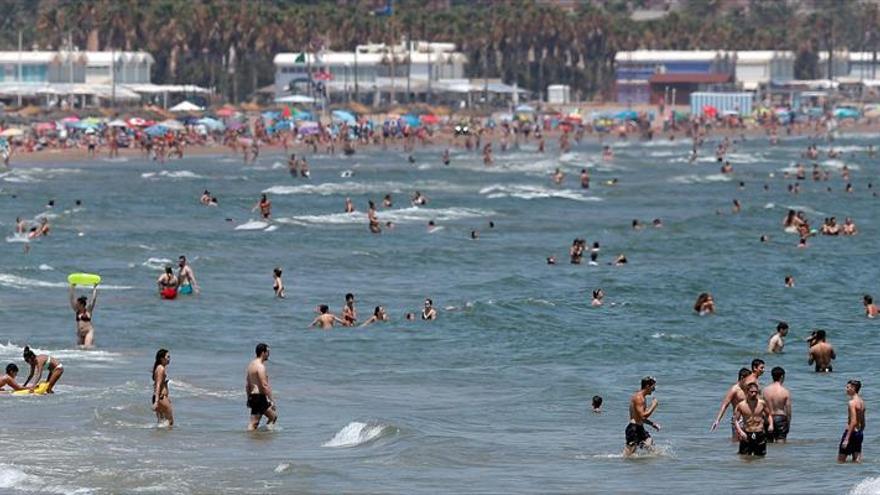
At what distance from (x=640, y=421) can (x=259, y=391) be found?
4706 mm

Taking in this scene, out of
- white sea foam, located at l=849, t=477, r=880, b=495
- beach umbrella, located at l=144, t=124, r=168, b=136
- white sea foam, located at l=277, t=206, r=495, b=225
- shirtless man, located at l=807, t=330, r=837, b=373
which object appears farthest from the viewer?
beach umbrella, located at l=144, t=124, r=168, b=136

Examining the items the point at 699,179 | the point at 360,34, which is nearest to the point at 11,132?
the point at 699,179

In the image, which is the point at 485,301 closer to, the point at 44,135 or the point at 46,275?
the point at 46,275

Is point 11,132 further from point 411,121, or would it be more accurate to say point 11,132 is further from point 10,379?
point 10,379

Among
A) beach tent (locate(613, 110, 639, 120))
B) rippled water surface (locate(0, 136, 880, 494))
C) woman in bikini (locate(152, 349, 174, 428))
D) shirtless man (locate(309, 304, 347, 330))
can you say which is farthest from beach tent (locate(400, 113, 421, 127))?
woman in bikini (locate(152, 349, 174, 428))

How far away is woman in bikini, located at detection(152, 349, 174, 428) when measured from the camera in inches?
944

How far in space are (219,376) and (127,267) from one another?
17.9m

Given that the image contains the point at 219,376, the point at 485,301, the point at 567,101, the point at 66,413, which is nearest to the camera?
the point at 66,413

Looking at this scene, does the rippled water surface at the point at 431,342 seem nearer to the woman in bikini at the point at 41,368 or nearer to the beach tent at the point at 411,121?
the woman in bikini at the point at 41,368

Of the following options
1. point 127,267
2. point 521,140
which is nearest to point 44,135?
point 521,140

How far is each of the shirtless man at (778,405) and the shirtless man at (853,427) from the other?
0.77 metres

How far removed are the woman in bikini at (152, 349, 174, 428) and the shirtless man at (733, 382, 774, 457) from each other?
6.82 m

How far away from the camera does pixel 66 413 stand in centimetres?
2538

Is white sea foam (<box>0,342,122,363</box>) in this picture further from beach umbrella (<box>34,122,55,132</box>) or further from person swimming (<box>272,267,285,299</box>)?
beach umbrella (<box>34,122,55,132</box>)
